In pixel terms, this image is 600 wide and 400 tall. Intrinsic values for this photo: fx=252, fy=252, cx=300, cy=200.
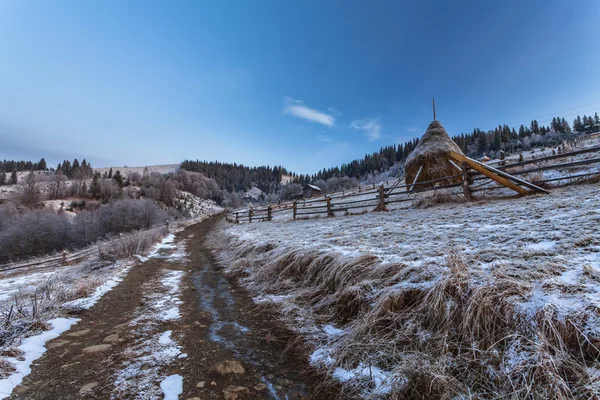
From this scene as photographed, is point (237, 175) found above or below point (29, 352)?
above

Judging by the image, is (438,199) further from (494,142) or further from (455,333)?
(494,142)

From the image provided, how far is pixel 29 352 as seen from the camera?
10.0 ft

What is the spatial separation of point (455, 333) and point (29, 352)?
479 cm

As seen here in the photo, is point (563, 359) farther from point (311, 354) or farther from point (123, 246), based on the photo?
point (123, 246)

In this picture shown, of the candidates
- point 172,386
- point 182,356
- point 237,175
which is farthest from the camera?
point 237,175

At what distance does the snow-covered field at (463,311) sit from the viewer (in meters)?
1.77

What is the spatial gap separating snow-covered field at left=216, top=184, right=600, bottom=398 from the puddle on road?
0.47 m

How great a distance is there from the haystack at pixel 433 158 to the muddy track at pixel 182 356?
1227 centimetres

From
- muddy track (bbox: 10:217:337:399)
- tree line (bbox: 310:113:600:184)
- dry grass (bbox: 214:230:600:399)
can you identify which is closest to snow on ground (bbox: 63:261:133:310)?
muddy track (bbox: 10:217:337:399)

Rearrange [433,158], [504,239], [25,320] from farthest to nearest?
[433,158] < [504,239] < [25,320]

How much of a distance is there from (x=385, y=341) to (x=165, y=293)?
16.9ft

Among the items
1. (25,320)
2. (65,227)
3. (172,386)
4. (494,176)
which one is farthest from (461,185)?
(65,227)

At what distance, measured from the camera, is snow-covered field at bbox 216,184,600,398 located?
5.81 ft

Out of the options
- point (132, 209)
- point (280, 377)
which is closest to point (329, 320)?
point (280, 377)
